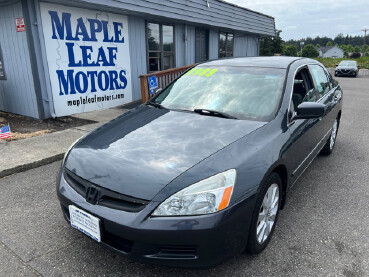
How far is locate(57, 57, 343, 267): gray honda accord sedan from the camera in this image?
1.81 metres

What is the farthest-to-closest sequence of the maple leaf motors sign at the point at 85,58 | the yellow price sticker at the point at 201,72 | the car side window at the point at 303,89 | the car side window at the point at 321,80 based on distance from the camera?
1. the maple leaf motors sign at the point at 85,58
2. the car side window at the point at 321,80
3. the yellow price sticker at the point at 201,72
4. the car side window at the point at 303,89

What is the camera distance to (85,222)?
2023 mm

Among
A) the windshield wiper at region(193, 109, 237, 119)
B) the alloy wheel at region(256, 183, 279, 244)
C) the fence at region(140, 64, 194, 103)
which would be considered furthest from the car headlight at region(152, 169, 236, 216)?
the fence at region(140, 64, 194, 103)

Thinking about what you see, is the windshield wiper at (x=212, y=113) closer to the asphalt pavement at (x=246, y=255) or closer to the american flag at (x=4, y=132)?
the asphalt pavement at (x=246, y=255)

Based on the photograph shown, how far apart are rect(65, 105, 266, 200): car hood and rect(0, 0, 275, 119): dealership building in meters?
4.41

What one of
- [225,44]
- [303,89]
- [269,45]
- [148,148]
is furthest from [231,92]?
[269,45]

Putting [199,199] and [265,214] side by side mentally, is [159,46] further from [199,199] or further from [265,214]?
[199,199]

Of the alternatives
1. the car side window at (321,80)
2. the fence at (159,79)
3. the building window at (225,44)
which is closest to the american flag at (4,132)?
the fence at (159,79)

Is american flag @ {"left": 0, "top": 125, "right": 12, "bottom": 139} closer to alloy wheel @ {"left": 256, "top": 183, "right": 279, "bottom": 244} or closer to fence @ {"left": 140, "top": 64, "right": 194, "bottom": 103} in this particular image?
fence @ {"left": 140, "top": 64, "right": 194, "bottom": 103}

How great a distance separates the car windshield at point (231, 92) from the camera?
2.78 m

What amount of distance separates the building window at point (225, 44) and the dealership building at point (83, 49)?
2589 millimetres

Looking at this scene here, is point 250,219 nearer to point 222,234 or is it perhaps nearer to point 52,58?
point 222,234

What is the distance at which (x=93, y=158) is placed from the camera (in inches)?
88.4

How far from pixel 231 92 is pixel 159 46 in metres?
6.88
